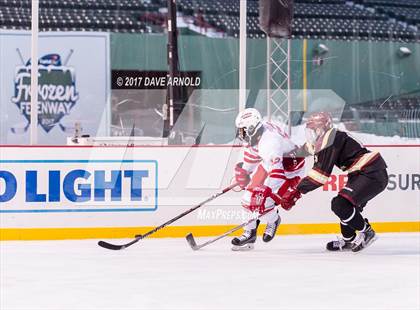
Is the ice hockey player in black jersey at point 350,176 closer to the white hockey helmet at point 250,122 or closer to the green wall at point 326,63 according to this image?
the white hockey helmet at point 250,122

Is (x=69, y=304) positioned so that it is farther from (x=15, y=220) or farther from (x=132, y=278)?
(x=15, y=220)

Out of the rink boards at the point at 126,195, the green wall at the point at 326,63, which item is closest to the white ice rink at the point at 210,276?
the rink boards at the point at 126,195

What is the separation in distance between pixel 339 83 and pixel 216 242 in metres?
2.31

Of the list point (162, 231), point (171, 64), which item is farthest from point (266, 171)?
point (171, 64)

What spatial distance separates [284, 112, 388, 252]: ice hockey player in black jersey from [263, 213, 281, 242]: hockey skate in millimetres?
294

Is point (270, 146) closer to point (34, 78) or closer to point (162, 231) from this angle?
point (162, 231)

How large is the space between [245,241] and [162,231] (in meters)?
0.79

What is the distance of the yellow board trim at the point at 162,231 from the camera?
23.9ft

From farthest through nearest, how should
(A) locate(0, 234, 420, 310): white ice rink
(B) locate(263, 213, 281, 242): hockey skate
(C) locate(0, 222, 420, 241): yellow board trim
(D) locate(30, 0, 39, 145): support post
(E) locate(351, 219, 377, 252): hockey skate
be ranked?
(D) locate(30, 0, 39, 145): support post < (C) locate(0, 222, 420, 241): yellow board trim < (B) locate(263, 213, 281, 242): hockey skate < (E) locate(351, 219, 377, 252): hockey skate < (A) locate(0, 234, 420, 310): white ice rink

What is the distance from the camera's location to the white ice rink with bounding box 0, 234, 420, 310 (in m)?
4.85

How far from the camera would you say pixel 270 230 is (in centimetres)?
701

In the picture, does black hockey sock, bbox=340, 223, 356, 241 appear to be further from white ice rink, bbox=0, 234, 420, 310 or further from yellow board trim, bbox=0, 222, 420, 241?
yellow board trim, bbox=0, 222, 420, 241

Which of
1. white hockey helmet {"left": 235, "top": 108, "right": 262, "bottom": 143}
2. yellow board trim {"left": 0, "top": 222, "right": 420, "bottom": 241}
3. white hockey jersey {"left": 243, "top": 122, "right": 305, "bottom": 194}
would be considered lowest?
yellow board trim {"left": 0, "top": 222, "right": 420, "bottom": 241}

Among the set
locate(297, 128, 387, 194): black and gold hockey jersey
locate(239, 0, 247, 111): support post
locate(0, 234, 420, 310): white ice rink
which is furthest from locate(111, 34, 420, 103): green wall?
locate(297, 128, 387, 194): black and gold hockey jersey
